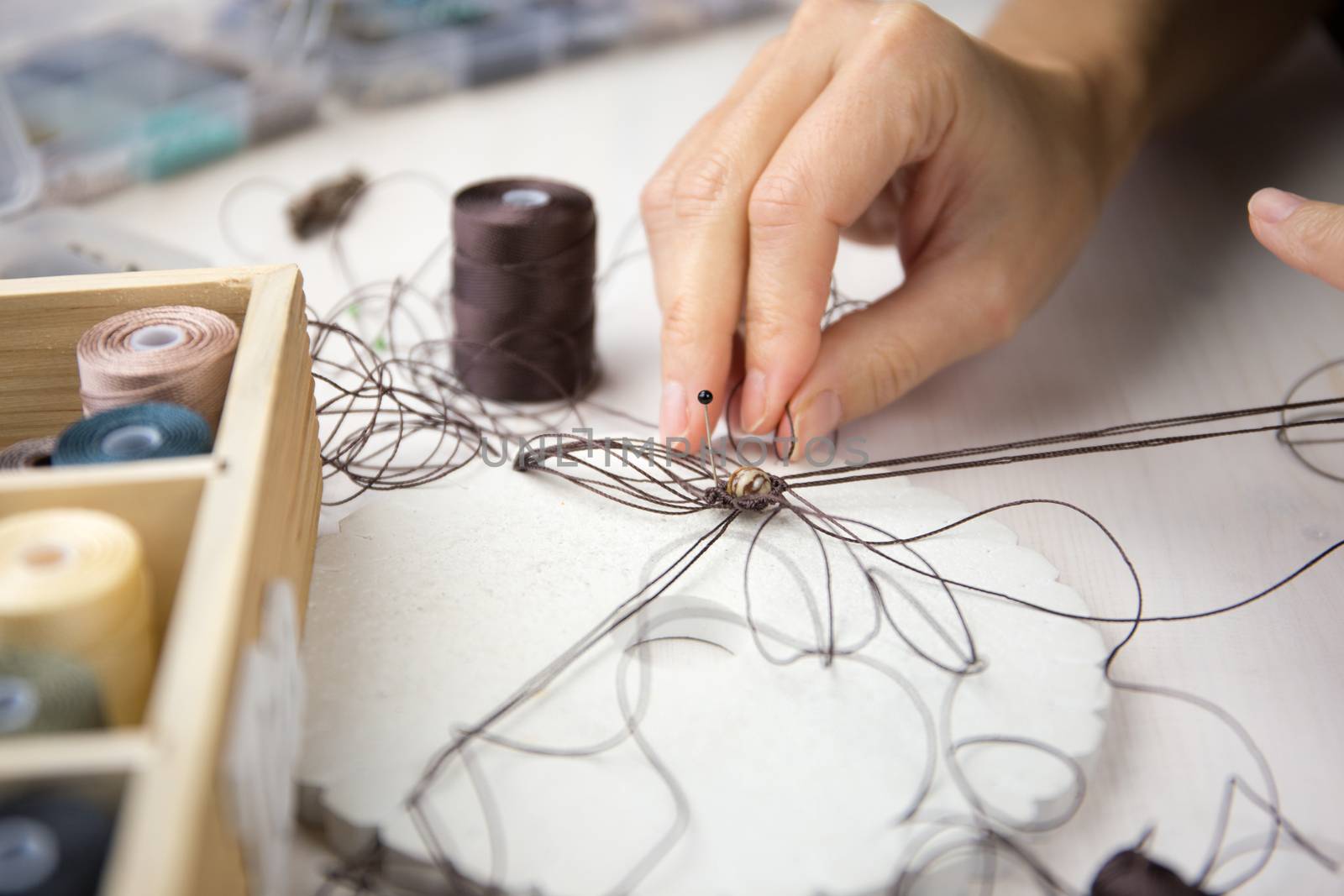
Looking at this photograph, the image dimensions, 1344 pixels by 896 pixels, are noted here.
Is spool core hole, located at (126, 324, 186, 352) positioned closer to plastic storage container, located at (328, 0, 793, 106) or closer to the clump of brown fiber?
the clump of brown fiber

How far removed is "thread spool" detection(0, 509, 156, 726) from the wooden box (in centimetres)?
2

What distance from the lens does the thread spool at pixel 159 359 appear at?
0.74m

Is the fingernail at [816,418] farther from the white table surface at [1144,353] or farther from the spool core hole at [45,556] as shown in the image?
the spool core hole at [45,556]

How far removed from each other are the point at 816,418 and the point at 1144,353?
17.3 inches

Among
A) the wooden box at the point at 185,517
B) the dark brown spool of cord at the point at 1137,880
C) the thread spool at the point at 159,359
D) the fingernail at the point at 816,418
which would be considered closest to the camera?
the wooden box at the point at 185,517

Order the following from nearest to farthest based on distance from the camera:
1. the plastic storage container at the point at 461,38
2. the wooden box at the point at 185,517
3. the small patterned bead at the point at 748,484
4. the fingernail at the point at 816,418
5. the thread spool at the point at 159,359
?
the wooden box at the point at 185,517 → the thread spool at the point at 159,359 → the small patterned bead at the point at 748,484 → the fingernail at the point at 816,418 → the plastic storage container at the point at 461,38

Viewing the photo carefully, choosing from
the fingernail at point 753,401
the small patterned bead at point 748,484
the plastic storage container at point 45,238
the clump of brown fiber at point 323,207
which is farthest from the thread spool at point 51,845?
the clump of brown fiber at point 323,207

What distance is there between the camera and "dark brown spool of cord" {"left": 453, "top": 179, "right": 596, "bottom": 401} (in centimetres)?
102

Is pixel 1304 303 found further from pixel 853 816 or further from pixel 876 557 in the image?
pixel 853 816

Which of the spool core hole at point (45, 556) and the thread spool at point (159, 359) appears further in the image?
the thread spool at point (159, 359)

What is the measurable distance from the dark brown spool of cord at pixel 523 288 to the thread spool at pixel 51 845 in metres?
0.62

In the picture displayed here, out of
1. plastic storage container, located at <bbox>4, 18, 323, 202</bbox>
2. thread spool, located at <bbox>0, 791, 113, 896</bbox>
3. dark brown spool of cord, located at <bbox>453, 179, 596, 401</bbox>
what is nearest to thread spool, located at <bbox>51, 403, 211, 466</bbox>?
thread spool, located at <bbox>0, 791, 113, 896</bbox>

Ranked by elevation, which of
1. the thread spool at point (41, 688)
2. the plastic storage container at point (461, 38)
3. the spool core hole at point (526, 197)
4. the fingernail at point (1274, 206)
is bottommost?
the thread spool at point (41, 688)

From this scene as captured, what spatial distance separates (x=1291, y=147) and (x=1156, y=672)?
3.39 ft
